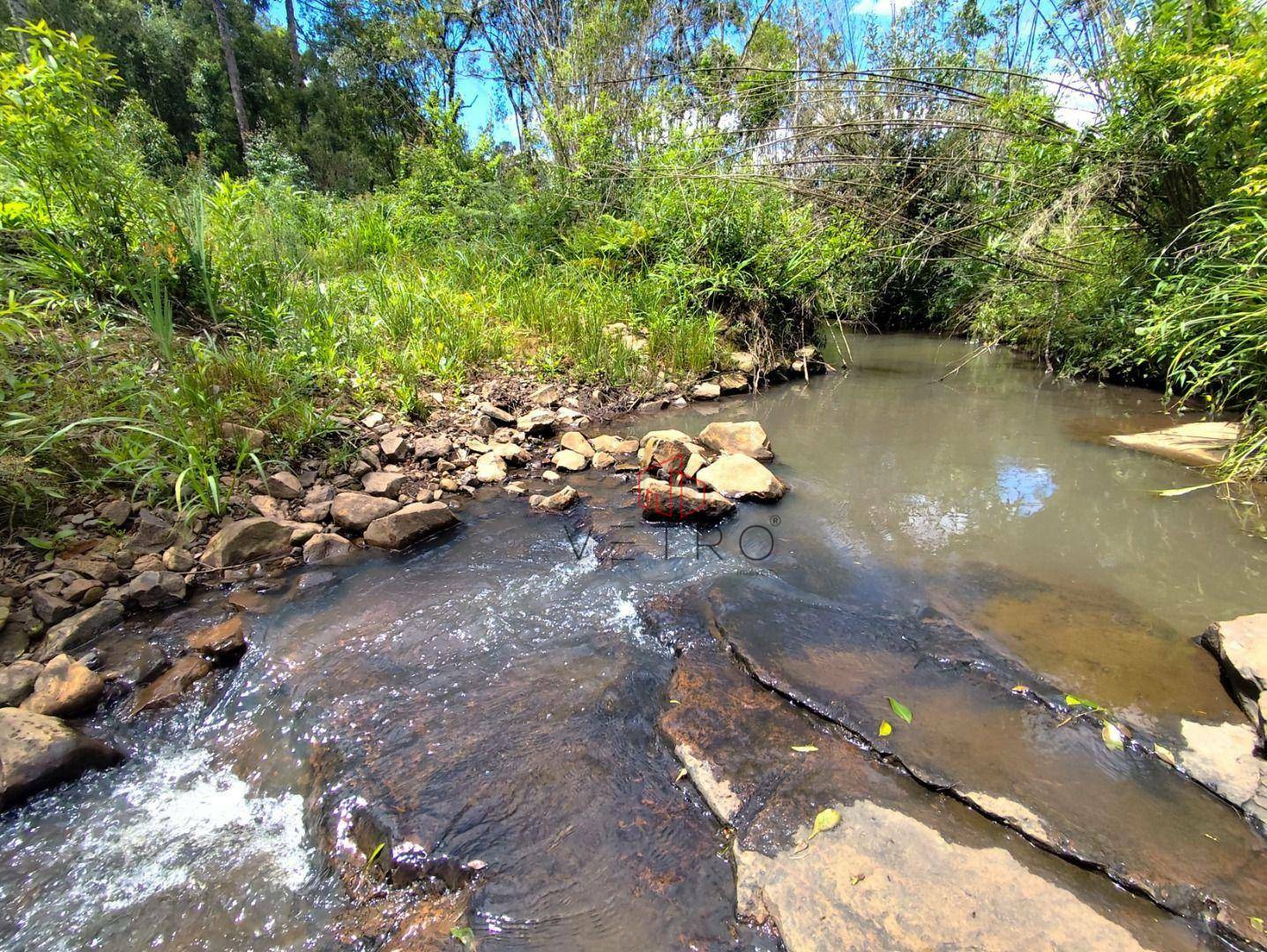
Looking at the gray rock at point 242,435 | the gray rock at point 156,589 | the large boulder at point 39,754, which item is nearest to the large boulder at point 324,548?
the gray rock at point 156,589

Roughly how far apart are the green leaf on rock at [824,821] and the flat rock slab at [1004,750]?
30 cm

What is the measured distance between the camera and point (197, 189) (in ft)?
12.6

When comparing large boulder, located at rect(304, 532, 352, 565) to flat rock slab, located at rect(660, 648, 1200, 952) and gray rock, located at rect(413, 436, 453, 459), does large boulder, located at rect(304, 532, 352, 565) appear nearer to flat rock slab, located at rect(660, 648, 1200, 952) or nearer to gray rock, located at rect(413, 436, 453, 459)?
gray rock, located at rect(413, 436, 453, 459)

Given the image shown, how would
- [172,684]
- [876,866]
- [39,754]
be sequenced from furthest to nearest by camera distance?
[172,684] → [39,754] → [876,866]

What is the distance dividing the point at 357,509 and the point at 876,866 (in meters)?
2.66

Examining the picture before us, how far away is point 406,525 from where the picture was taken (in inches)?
115

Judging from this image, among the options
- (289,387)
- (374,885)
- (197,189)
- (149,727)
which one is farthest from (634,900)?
(197,189)

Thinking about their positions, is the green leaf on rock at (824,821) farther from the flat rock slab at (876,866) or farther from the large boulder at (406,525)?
the large boulder at (406,525)

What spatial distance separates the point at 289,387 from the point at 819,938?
141 inches

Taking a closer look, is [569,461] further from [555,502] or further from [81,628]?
[81,628]

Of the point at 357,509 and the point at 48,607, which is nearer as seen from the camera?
the point at 48,607

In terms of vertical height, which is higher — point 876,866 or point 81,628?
point 81,628

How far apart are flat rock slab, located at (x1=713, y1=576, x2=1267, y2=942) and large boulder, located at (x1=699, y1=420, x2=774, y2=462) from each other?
181 cm

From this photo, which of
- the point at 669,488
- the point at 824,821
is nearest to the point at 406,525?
the point at 669,488
